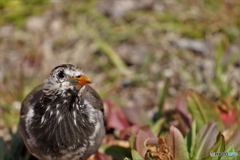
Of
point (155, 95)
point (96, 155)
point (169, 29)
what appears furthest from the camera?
point (169, 29)

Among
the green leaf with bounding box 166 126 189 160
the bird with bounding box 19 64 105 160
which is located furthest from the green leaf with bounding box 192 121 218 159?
the bird with bounding box 19 64 105 160

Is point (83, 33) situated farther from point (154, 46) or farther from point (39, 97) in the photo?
point (39, 97)

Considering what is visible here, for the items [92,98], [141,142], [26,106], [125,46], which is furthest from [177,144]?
[125,46]

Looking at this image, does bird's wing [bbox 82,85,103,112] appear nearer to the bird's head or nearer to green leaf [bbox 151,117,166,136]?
the bird's head

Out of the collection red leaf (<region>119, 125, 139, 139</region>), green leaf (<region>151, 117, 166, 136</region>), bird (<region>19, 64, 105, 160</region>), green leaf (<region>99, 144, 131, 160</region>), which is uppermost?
bird (<region>19, 64, 105, 160</region>)

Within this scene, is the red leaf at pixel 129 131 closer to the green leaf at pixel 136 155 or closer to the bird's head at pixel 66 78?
the green leaf at pixel 136 155

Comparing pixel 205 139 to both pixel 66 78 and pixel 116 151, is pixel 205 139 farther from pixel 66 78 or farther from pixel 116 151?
pixel 66 78

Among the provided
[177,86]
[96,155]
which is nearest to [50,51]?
[177,86]
